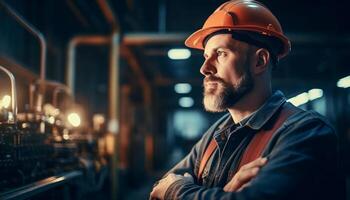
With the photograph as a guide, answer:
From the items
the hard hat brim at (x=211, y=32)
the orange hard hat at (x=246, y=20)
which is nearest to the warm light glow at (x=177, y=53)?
the hard hat brim at (x=211, y=32)

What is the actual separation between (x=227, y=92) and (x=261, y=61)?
0.27 metres

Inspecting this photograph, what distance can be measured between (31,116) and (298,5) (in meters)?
6.25

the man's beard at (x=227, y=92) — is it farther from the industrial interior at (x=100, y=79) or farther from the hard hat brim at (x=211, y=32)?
the industrial interior at (x=100, y=79)

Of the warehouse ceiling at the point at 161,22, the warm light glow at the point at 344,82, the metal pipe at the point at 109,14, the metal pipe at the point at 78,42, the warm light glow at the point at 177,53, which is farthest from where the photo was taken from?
the warm light glow at the point at 177,53

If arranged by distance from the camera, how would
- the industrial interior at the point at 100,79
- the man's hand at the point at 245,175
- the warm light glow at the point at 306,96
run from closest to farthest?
the man's hand at the point at 245,175
the industrial interior at the point at 100,79
the warm light glow at the point at 306,96

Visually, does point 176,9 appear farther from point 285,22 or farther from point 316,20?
point 316,20

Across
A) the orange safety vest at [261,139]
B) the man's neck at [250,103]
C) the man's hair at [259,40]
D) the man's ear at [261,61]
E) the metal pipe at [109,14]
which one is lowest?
the orange safety vest at [261,139]

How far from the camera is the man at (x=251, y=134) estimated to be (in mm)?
1696

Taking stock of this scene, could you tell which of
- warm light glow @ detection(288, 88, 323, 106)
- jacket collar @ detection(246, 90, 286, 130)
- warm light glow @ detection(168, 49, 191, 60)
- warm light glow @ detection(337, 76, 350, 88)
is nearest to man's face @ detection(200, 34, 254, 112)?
jacket collar @ detection(246, 90, 286, 130)

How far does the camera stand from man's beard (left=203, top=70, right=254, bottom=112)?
84.5 inches

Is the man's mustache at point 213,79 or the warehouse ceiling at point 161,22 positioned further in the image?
the warehouse ceiling at point 161,22

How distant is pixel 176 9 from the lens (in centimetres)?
821

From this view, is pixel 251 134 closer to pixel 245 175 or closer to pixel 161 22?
pixel 245 175

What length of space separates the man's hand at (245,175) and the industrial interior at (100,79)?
1119mm
